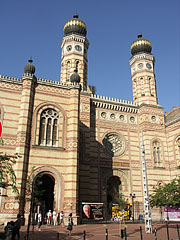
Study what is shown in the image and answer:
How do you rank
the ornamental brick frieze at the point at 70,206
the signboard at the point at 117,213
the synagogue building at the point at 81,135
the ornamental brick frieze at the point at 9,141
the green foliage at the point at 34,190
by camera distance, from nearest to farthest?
the green foliage at the point at 34,190 < the ornamental brick frieze at the point at 70,206 < the synagogue building at the point at 81,135 < the ornamental brick frieze at the point at 9,141 < the signboard at the point at 117,213

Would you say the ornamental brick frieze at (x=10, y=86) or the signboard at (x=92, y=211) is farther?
the ornamental brick frieze at (x=10, y=86)

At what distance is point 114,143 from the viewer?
96.4 ft

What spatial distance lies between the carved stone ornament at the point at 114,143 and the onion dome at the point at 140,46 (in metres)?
14.4

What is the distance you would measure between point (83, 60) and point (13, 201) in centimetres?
2159

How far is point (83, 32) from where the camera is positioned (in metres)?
34.8

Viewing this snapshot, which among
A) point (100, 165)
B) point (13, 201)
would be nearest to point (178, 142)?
point (100, 165)

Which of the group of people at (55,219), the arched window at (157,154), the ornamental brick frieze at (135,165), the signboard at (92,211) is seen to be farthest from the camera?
the arched window at (157,154)

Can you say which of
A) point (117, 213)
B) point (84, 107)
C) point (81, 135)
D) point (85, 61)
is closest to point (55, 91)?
point (84, 107)

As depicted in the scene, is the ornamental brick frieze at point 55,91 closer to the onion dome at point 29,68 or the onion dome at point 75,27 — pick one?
the onion dome at point 29,68

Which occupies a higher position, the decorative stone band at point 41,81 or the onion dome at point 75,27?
the onion dome at point 75,27

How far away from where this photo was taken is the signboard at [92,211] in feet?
70.3

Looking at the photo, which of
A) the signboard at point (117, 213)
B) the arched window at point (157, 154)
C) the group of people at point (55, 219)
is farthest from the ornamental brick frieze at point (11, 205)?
the arched window at point (157, 154)

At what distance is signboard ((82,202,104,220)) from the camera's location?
21.4 meters

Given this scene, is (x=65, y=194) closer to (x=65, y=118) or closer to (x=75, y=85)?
(x=65, y=118)
